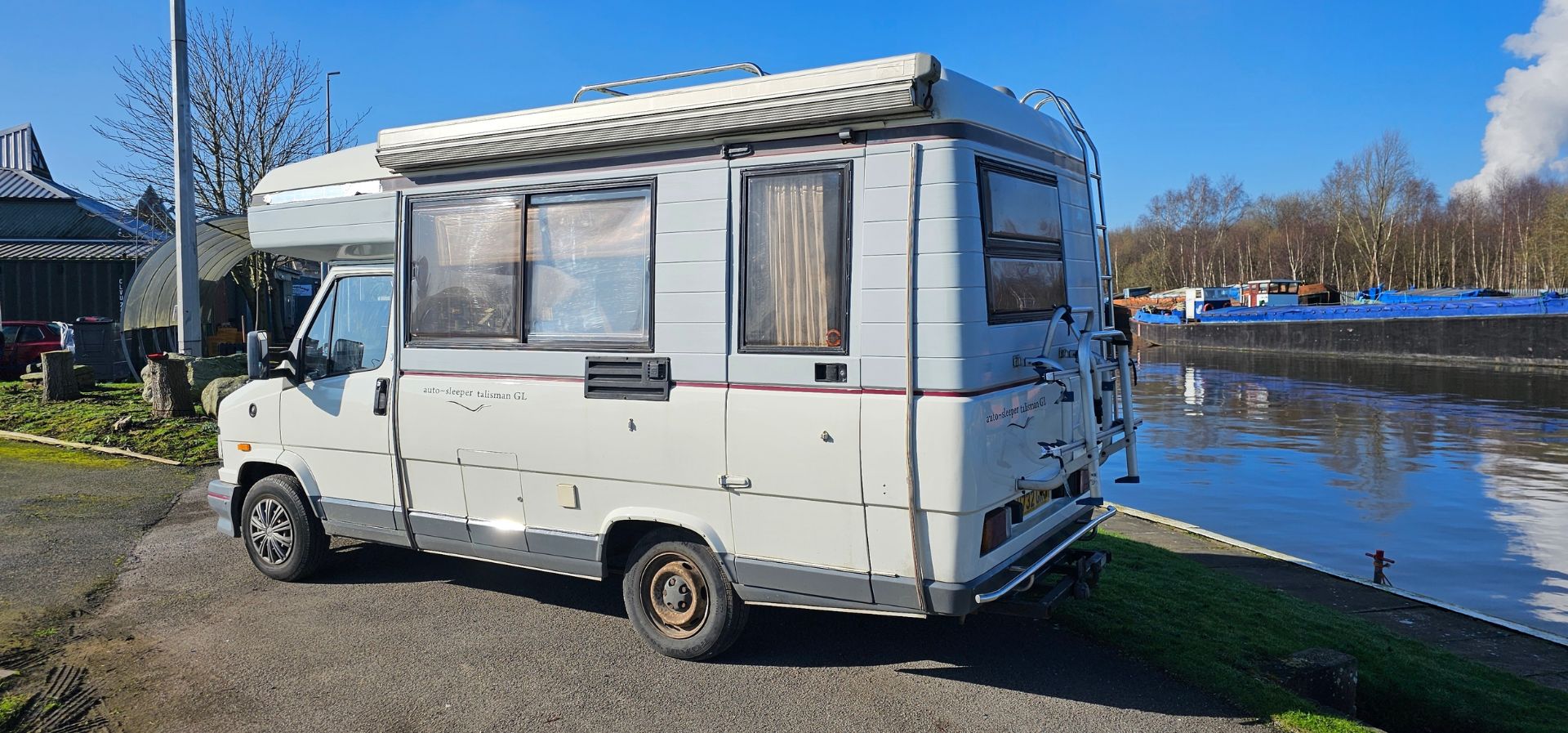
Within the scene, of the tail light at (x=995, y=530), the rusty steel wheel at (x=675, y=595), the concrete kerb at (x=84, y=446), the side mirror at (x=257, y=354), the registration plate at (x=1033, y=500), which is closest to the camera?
the tail light at (x=995, y=530)

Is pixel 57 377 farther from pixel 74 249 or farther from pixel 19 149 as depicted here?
pixel 19 149

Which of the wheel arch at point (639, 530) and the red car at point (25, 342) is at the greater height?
the red car at point (25, 342)

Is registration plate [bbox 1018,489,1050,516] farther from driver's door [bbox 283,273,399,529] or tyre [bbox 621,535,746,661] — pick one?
driver's door [bbox 283,273,399,529]

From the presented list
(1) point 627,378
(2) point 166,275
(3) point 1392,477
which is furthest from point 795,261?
(2) point 166,275

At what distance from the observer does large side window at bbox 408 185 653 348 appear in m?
5.80

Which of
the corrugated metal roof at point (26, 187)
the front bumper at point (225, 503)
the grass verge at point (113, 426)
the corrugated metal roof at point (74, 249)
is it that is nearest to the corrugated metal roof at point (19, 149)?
the corrugated metal roof at point (26, 187)

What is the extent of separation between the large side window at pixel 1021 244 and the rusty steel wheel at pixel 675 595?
2235 millimetres

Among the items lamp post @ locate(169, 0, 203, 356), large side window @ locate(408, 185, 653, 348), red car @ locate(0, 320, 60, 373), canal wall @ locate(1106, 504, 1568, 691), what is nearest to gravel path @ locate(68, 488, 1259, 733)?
large side window @ locate(408, 185, 653, 348)

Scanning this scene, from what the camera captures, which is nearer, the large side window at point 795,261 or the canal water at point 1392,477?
the large side window at point 795,261

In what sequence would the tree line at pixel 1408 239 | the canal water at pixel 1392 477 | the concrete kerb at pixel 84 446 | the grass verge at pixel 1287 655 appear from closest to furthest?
the grass verge at pixel 1287 655 < the canal water at pixel 1392 477 < the concrete kerb at pixel 84 446 < the tree line at pixel 1408 239

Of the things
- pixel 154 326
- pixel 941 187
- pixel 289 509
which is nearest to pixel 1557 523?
pixel 941 187

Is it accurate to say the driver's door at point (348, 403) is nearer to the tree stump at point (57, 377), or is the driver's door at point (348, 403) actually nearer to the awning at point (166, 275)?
the tree stump at point (57, 377)

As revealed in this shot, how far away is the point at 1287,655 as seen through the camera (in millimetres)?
6191

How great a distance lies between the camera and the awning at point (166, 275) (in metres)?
19.9
